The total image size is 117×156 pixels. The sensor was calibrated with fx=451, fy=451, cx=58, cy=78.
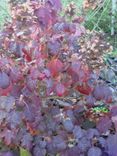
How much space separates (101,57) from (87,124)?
0.31m

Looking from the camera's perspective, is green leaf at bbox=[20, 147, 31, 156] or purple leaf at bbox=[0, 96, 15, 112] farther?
green leaf at bbox=[20, 147, 31, 156]

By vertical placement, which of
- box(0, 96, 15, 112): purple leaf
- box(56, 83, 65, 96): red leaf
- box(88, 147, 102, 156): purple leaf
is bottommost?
box(88, 147, 102, 156): purple leaf

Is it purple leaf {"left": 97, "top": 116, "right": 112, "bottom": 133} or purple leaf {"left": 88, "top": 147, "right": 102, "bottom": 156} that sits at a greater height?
purple leaf {"left": 97, "top": 116, "right": 112, "bottom": 133}

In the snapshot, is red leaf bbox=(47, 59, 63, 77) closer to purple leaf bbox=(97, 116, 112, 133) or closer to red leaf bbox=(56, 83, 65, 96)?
red leaf bbox=(56, 83, 65, 96)

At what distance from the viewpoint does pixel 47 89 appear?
72.6 inches

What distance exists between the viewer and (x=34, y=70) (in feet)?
5.94

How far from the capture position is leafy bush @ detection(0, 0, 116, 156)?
6.05ft

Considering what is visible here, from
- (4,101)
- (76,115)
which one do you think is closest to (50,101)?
(76,115)

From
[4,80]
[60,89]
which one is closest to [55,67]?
[60,89]

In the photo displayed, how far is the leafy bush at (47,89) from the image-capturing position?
184 centimetres

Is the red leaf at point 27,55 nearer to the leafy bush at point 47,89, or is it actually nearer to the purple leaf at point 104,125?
the leafy bush at point 47,89

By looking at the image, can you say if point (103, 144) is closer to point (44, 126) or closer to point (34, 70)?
point (44, 126)

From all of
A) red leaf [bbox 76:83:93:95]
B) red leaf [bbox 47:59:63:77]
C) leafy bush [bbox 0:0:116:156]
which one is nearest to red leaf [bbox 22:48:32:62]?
leafy bush [bbox 0:0:116:156]

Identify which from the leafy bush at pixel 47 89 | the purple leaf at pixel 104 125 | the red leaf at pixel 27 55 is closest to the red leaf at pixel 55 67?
the leafy bush at pixel 47 89
